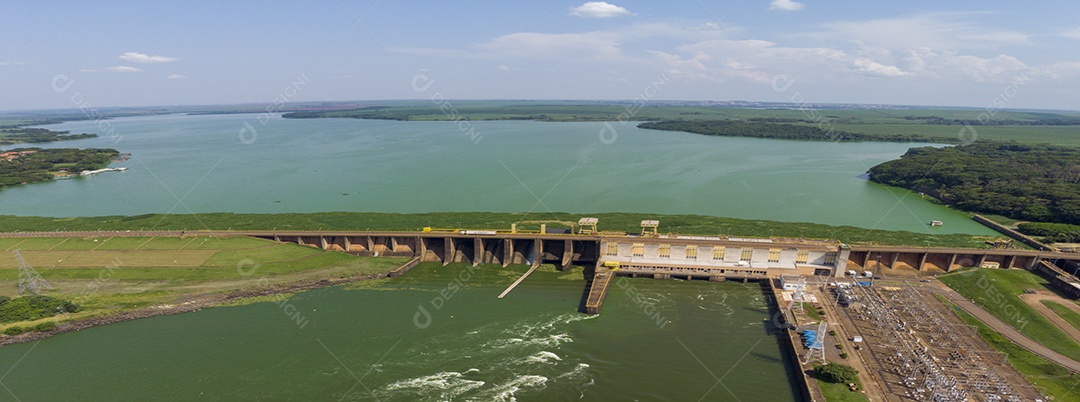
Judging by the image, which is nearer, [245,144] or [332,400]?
[332,400]

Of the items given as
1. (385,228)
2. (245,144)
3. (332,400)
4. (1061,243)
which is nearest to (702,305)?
(332,400)

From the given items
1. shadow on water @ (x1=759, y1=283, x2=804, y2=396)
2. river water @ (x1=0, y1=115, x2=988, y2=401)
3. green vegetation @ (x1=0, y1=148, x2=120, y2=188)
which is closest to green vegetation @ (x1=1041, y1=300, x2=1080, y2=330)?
shadow on water @ (x1=759, y1=283, x2=804, y2=396)

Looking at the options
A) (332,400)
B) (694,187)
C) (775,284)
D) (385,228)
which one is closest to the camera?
(332,400)

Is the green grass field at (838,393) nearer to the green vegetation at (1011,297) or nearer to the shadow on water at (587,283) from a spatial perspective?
the green vegetation at (1011,297)

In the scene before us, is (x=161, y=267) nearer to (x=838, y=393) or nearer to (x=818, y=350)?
(x=818, y=350)

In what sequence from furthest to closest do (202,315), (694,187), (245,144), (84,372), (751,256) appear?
(245,144) → (694,187) → (751,256) → (202,315) → (84,372)

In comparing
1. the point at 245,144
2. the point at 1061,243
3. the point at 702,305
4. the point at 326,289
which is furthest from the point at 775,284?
the point at 245,144

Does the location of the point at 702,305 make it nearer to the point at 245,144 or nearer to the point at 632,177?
the point at 632,177
